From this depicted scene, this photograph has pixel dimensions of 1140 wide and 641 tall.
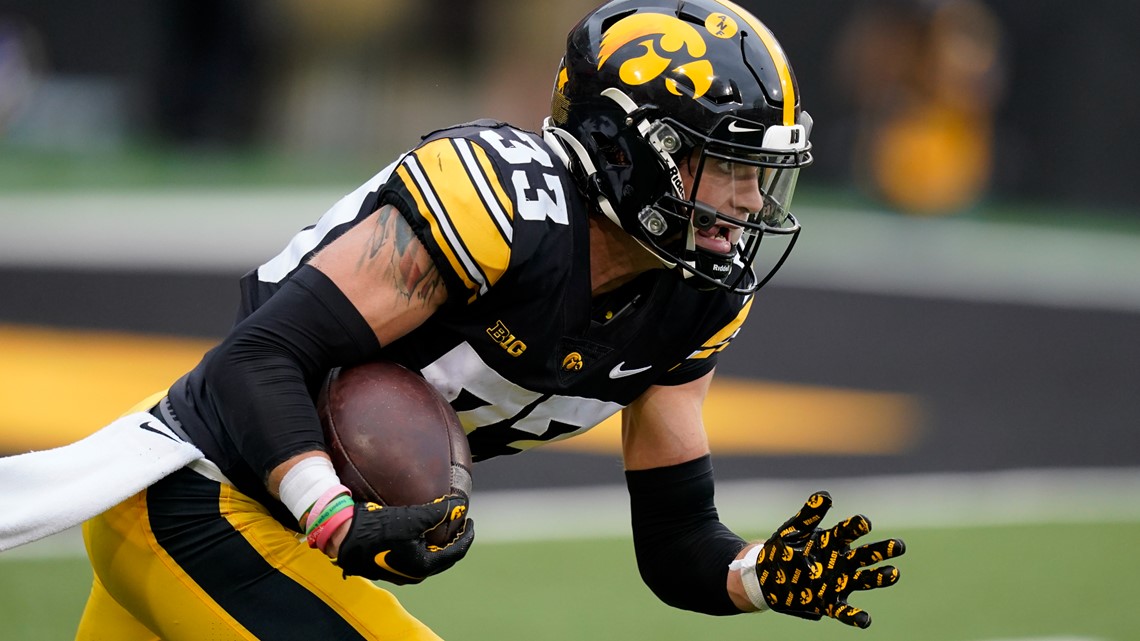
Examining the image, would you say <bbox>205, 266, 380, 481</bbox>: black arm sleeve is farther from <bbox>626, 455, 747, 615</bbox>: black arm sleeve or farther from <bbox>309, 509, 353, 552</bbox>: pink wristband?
<bbox>626, 455, 747, 615</bbox>: black arm sleeve

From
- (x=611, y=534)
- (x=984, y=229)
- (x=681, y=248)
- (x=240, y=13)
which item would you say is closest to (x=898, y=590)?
(x=611, y=534)

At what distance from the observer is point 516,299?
111 inches

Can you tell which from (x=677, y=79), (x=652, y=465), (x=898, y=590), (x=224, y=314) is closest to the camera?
(x=677, y=79)

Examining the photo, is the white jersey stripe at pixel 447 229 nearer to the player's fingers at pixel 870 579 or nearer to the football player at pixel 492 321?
the football player at pixel 492 321

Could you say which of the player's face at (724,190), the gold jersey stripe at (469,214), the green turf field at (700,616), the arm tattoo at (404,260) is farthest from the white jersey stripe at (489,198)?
the green turf field at (700,616)

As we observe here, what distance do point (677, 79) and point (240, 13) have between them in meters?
8.95

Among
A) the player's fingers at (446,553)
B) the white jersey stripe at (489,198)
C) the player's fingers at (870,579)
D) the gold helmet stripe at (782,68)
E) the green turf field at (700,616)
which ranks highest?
the gold helmet stripe at (782,68)

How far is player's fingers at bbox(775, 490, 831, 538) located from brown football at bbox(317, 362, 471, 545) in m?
0.67

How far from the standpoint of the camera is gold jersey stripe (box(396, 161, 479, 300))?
2.68 meters

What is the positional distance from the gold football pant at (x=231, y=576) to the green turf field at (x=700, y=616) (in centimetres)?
211

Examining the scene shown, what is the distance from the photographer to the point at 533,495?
23.0 ft

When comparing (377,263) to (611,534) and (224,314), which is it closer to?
(611,534)

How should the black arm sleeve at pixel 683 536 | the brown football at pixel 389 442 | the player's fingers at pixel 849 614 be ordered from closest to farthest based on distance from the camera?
1. the brown football at pixel 389 442
2. the player's fingers at pixel 849 614
3. the black arm sleeve at pixel 683 536

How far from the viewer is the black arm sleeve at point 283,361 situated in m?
2.61
